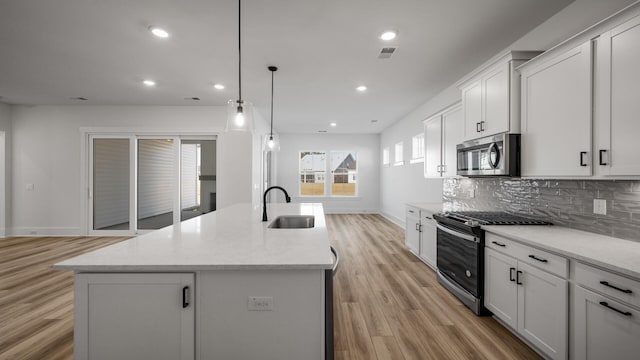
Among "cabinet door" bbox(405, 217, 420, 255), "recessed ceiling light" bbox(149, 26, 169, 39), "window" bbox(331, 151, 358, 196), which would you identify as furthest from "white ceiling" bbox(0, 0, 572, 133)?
"window" bbox(331, 151, 358, 196)

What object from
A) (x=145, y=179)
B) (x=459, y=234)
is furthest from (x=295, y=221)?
(x=145, y=179)

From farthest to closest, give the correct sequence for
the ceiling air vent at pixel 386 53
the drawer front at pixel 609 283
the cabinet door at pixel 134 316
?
1. the ceiling air vent at pixel 386 53
2. the drawer front at pixel 609 283
3. the cabinet door at pixel 134 316

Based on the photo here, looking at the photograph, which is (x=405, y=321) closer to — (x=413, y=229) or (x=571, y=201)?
(x=571, y=201)

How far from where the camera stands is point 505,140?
236 cm

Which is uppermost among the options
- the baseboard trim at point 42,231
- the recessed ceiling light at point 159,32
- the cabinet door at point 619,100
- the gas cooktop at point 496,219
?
the recessed ceiling light at point 159,32

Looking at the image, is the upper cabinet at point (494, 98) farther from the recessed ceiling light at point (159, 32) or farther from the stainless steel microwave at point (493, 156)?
the recessed ceiling light at point (159, 32)

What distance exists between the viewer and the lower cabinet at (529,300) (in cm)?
167

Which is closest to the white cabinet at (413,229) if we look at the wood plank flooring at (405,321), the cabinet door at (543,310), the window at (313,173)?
the wood plank flooring at (405,321)

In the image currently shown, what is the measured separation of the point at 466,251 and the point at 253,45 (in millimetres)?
3010

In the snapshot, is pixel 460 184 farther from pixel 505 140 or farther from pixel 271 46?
pixel 271 46

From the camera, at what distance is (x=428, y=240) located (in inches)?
144

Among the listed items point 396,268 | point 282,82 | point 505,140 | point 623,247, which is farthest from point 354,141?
point 623,247

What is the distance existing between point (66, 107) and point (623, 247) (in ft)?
26.9

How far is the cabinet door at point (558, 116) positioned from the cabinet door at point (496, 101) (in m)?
0.14
